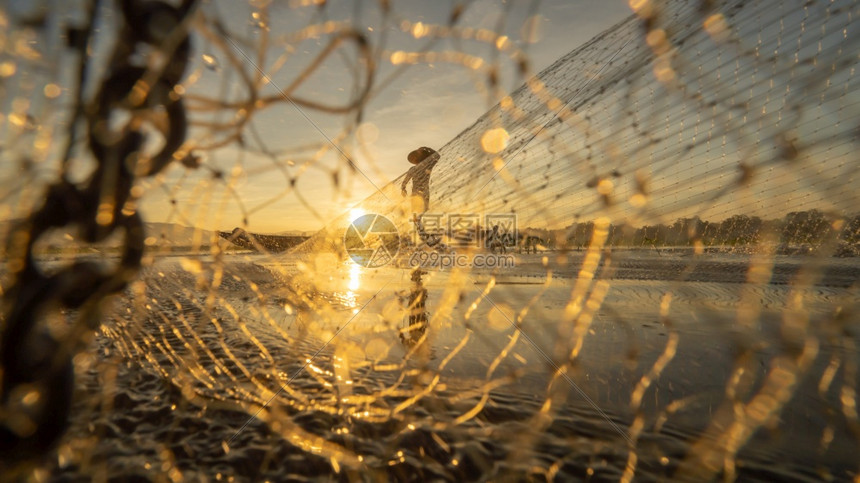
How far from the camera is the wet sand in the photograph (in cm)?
225

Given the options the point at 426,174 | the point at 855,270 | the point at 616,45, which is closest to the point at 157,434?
the point at 426,174

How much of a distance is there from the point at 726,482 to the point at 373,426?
2075 millimetres

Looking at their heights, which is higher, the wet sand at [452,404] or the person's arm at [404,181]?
the person's arm at [404,181]

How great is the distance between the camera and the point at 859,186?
214 cm

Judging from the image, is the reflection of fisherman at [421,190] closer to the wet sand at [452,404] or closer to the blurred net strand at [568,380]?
the wet sand at [452,404]

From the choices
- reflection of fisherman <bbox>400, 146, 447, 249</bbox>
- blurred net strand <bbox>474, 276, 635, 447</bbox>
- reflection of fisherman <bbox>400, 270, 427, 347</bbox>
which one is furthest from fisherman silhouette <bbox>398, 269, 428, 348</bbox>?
blurred net strand <bbox>474, 276, 635, 447</bbox>

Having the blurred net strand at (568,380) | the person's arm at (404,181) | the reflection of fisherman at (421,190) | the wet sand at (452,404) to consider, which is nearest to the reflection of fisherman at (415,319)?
the wet sand at (452,404)

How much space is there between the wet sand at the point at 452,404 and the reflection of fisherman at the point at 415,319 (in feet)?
0.52

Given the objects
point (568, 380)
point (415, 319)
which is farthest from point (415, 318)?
point (568, 380)

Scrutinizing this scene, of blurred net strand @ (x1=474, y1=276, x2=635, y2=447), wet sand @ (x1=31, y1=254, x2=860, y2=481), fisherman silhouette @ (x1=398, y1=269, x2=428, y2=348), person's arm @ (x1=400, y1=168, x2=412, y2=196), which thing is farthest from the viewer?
person's arm @ (x1=400, y1=168, x2=412, y2=196)

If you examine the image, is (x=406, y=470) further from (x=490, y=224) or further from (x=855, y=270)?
(x=855, y=270)

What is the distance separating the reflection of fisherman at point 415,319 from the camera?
5027 mm

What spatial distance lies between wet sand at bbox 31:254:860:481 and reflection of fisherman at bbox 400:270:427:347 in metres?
0.16

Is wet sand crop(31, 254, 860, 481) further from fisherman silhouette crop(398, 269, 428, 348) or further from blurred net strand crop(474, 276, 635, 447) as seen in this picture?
fisherman silhouette crop(398, 269, 428, 348)
